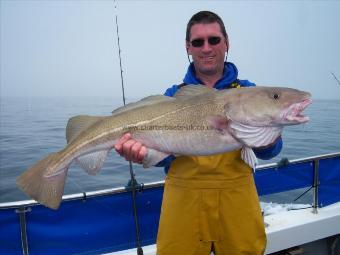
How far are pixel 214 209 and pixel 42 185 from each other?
4.94ft

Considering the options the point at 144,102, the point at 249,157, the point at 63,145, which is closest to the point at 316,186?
the point at 249,157

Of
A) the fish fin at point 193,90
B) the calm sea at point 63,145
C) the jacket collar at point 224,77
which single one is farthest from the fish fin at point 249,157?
the calm sea at point 63,145

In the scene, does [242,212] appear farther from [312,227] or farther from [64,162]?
[312,227]

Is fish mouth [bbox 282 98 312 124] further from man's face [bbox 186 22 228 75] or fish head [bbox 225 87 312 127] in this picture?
man's face [bbox 186 22 228 75]

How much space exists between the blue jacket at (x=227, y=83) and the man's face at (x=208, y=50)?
0.11 meters

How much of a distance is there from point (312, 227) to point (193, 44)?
3.07m

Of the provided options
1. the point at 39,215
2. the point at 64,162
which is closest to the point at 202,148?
the point at 64,162

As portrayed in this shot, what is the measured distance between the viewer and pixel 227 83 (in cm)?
324

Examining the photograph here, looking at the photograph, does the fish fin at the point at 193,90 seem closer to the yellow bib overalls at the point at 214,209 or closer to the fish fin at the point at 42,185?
the yellow bib overalls at the point at 214,209

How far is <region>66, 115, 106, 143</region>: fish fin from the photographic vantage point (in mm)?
3176

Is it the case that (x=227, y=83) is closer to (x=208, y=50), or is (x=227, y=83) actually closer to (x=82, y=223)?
(x=208, y=50)

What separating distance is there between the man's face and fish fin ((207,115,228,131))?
Result: 630 millimetres

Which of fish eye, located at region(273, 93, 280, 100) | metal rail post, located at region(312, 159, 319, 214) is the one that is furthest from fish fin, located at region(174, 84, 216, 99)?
metal rail post, located at region(312, 159, 319, 214)

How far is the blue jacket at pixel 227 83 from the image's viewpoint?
3.03m
